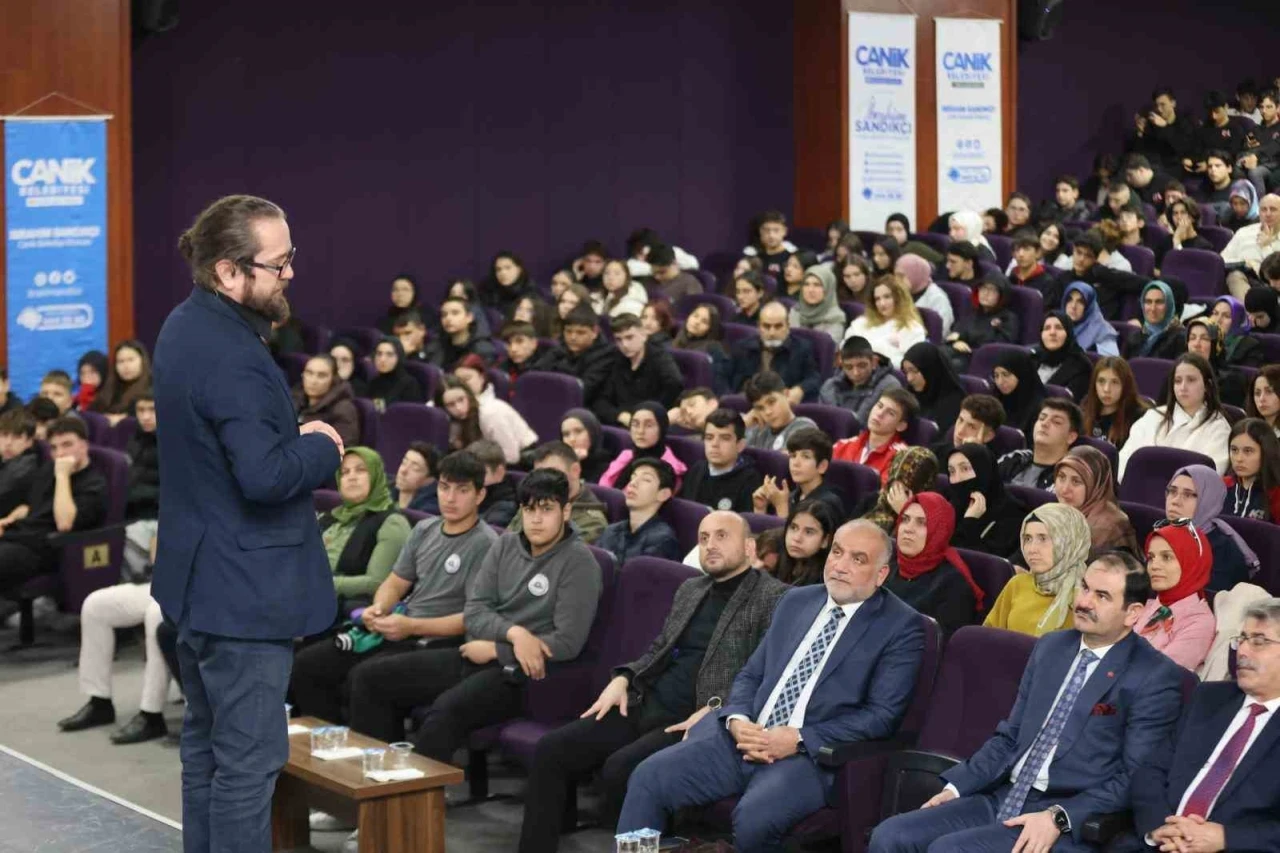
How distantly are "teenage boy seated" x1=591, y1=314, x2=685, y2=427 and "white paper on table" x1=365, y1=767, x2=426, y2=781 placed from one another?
368cm

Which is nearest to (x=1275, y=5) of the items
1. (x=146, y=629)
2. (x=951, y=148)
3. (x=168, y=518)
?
(x=951, y=148)

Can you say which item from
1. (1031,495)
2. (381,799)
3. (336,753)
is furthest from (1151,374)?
(381,799)

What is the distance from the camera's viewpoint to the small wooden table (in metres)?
4.10

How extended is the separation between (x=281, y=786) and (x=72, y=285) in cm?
533

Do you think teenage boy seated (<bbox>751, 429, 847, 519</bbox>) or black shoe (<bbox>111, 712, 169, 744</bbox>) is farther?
teenage boy seated (<bbox>751, 429, 847, 519</bbox>)

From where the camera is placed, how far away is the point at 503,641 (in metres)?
4.96

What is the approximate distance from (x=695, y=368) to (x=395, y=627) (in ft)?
10.4

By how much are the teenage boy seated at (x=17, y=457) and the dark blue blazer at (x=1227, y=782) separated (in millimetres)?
4748

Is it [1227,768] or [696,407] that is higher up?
[696,407]

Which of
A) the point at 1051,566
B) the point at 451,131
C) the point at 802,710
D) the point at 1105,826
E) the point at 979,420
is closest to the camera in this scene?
the point at 1105,826

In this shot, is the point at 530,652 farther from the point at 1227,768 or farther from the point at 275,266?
the point at 275,266

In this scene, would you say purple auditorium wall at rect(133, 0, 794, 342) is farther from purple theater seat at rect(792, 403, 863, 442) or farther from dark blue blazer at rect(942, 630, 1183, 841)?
dark blue blazer at rect(942, 630, 1183, 841)

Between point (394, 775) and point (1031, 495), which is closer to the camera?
point (394, 775)

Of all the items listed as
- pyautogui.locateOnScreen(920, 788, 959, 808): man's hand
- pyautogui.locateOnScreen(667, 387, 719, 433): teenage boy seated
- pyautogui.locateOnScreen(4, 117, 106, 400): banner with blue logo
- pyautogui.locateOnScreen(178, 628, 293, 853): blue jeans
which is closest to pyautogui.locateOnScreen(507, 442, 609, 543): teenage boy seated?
pyautogui.locateOnScreen(667, 387, 719, 433): teenage boy seated
